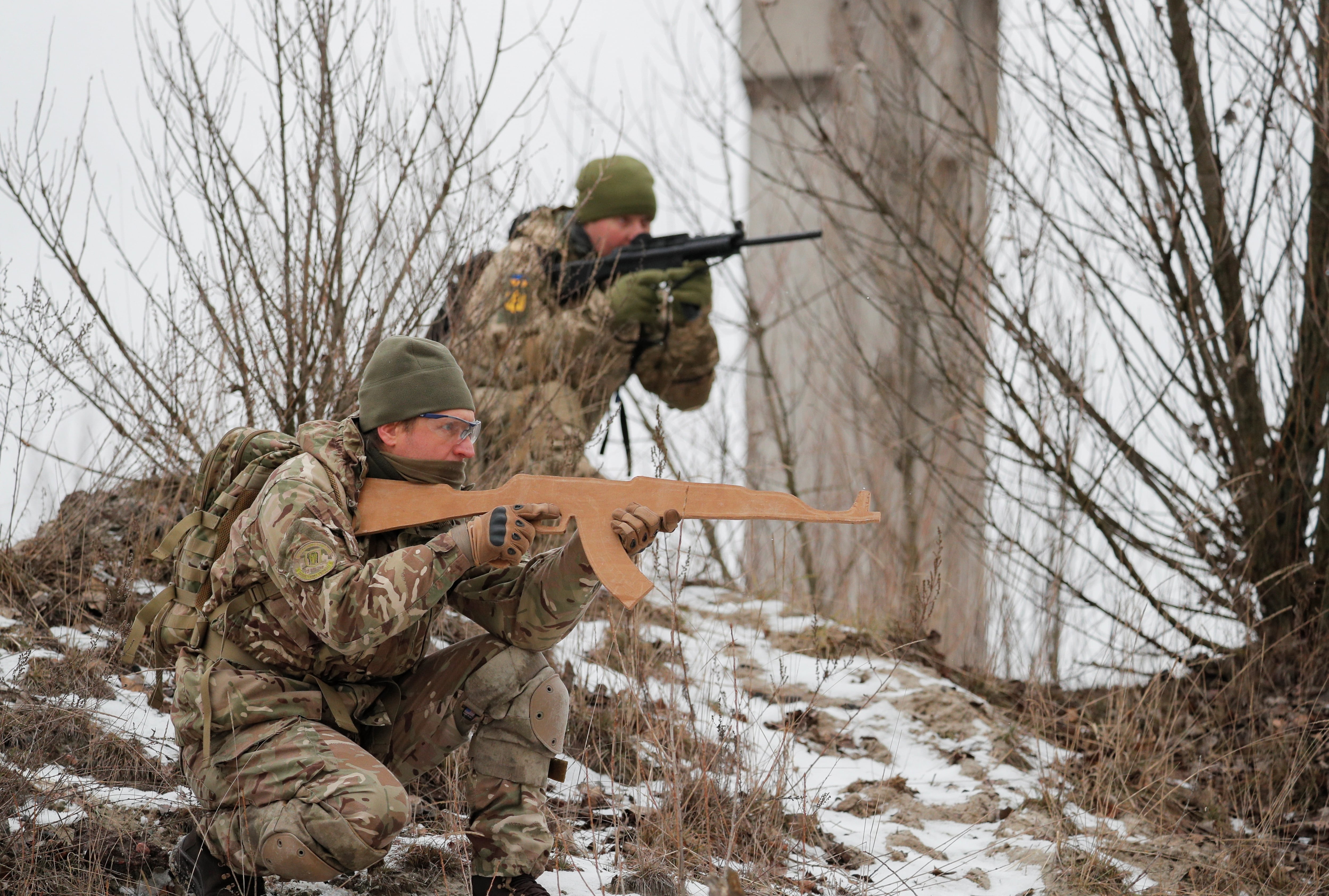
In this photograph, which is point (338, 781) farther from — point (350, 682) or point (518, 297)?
point (518, 297)

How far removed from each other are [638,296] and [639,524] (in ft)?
9.95

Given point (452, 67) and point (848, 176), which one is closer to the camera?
point (452, 67)

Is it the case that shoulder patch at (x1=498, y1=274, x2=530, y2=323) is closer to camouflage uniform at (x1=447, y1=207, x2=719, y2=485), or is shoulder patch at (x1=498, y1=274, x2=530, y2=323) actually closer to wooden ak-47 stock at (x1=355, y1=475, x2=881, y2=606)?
camouflage uniform at (x1=447, y1=207, x2=719, y2=485)

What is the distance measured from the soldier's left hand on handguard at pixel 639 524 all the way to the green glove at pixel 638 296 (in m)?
2.86

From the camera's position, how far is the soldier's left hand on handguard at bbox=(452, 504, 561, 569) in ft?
8.10

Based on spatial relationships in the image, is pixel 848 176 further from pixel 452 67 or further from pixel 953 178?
pixel 452 67

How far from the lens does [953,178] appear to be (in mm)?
6289

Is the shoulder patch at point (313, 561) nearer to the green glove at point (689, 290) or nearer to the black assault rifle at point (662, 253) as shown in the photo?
the black assault rifle at point (662, 253)

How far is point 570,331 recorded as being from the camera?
4.93 meters

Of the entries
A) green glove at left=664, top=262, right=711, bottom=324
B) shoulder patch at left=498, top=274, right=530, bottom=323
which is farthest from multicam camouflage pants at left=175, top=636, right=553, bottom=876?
green glove at left=664, top=262, right=711, bottom=324

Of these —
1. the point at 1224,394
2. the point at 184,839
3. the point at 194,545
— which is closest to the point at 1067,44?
the point at 1224,394

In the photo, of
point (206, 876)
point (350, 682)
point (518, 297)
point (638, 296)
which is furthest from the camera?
point (638, 296)

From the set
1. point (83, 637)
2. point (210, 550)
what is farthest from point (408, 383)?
point (83, 637)

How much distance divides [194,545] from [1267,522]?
12.9 feet
